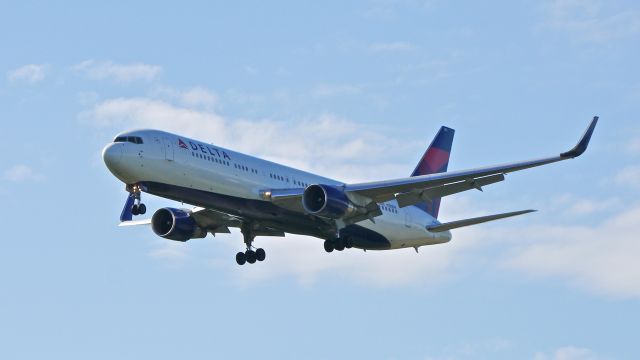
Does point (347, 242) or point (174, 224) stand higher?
point (174, 224)

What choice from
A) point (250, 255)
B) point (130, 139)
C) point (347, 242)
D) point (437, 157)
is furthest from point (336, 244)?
point (437, 157)

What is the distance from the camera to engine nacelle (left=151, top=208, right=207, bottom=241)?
58406 millimetres

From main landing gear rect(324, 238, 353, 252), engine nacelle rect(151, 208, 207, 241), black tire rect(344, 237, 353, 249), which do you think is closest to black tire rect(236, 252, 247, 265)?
engine nacelle rect(151, 208, 207, 241)

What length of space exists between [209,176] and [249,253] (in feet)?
25.4

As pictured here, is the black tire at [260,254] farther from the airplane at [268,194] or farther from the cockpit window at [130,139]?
the cockpit window at [130,139]

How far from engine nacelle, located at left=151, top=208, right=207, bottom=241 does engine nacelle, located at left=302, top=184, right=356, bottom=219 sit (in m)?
7.53

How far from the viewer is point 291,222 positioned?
180 ft

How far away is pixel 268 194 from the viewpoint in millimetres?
53375

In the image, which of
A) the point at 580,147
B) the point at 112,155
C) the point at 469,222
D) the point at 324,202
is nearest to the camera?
the point at 580,147

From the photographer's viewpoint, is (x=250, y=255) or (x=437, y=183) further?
(x=250, y=255)

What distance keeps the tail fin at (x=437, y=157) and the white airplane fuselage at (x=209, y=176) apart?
11079mm

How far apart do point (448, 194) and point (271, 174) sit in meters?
7.65

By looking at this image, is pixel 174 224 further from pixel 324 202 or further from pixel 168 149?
pixel 324 202

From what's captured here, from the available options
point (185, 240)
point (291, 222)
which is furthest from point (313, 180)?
point (185, 240)
